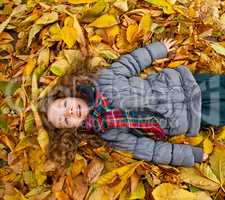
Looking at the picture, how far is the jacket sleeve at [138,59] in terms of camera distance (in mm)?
1805

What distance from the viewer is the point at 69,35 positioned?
1.92 metres

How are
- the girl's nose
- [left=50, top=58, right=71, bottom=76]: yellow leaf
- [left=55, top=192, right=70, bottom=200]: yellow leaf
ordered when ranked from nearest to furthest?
the girl's nose, [left=55, top=192, right=70, bottom=200]: yellow leaf, [left=50, top=58, right=71, bottom=76]: yellow leaf

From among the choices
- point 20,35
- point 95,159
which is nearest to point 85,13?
point 20,35

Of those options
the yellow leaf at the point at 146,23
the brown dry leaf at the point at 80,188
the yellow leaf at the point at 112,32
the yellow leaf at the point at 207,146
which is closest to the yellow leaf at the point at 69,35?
the yellow leaf at the point at 112,32

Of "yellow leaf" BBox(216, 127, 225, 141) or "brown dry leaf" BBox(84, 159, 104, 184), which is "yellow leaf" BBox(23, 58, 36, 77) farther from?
"yellow leaf" BBox(216, 127, 225, 141)

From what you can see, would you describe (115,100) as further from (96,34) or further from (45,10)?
(45,10)

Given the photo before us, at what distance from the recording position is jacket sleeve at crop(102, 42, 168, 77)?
5.92 ft

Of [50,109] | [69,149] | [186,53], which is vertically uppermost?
[186,53]

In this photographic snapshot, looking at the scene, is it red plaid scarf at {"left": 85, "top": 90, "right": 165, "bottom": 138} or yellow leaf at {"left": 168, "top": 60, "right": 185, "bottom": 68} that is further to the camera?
yellow leaf at {"left": 168, "top": 60, "right": 185, "bottom": 68}

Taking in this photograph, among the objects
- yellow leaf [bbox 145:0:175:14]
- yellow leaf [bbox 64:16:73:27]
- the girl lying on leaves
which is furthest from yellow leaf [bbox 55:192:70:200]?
yellow leaf [bbox 145:0:175:14]

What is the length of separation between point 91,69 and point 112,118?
0.67 ft

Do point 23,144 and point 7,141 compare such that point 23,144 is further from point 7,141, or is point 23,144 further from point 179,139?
point 179,139

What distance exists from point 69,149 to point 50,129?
97 mm

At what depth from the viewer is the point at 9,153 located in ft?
6.16
